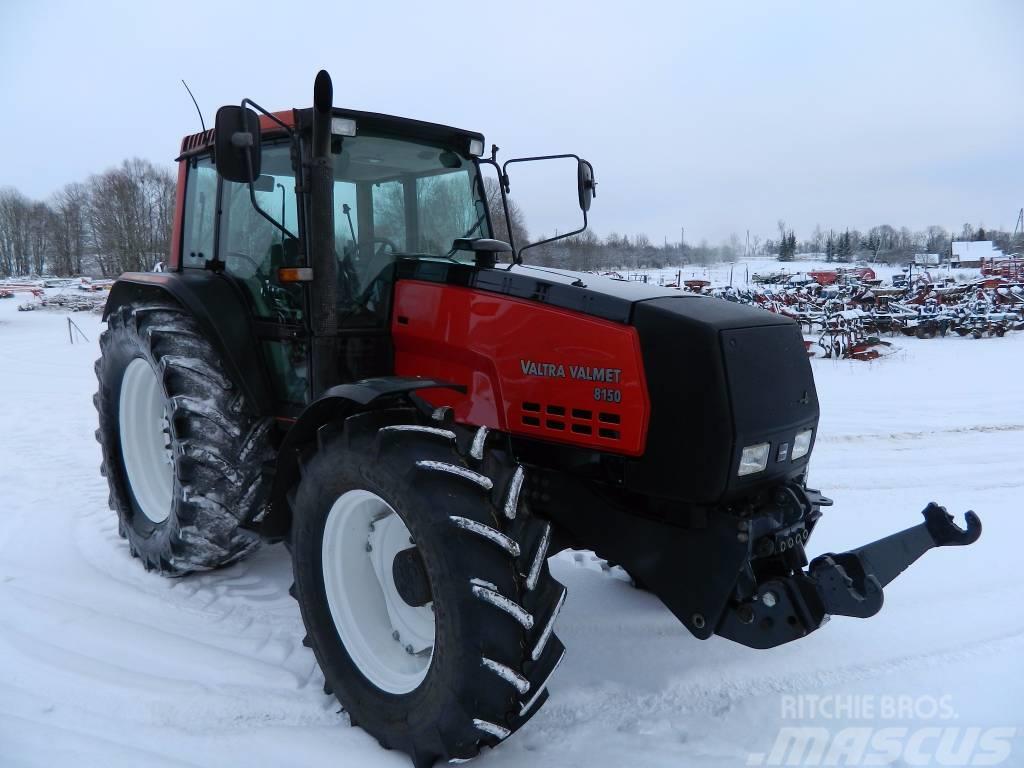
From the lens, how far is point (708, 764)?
2361mm

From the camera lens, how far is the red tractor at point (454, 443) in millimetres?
2178

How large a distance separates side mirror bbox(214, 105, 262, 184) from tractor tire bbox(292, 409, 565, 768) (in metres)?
1.03

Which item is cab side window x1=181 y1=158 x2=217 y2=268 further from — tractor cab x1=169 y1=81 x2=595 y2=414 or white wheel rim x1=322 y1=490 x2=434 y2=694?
white wheel rim x1=322 y1=490 x2=434 y2=694

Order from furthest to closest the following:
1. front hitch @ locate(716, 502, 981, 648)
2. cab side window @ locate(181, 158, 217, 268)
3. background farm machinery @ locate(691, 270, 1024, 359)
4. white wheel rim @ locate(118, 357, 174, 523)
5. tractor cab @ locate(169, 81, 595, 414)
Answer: background farm machinery @ locate(691, 270, 1024, 359) → white wheel rim @ locate(118, 357, 174, 523) → cab side window @ locate(181, 158, 217, 268) → tractor cab @ locate(169, 81, 595, 414) → front hitch @ locate(716, 502, 981, 648)

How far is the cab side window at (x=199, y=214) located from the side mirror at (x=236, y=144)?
4.02ft

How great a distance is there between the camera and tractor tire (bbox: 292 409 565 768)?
206 centimetres

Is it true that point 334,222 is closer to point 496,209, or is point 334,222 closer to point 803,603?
point 496,209

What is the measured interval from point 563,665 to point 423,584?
954mm

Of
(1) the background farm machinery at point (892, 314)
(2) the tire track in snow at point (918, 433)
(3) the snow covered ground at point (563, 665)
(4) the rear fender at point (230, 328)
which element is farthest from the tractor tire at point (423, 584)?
(1) the background farm machinery at point (892, 314)

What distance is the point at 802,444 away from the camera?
2.67 m

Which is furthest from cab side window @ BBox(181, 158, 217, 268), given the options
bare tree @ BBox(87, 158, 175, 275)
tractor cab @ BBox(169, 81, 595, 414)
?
bare tree @ BBox(87, 158, 175, 275)

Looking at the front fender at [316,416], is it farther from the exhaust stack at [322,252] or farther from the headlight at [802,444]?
the headlight at [802,444]

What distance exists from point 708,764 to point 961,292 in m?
23.1

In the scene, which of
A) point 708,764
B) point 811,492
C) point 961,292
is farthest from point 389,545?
point 961,292
